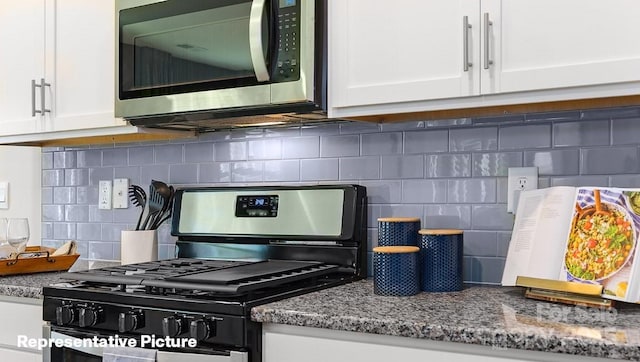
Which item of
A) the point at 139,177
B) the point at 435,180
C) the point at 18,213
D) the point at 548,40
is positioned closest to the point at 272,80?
the point at 435,180

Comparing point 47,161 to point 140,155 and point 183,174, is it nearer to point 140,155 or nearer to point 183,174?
point 140,155

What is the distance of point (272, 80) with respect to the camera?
78.9 inches

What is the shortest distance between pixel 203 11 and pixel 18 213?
1.60 metres

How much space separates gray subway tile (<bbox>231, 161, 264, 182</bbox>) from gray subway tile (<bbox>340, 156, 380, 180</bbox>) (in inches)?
13.8

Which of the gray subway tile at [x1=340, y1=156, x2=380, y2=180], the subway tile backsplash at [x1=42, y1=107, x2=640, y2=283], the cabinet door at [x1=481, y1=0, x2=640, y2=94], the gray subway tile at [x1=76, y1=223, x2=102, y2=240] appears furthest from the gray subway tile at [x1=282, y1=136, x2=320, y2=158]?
the gray subway tile at [x1=76, y1=223, x2=102, y2=240]

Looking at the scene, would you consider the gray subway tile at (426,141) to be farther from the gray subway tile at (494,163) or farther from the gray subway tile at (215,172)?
the gray subway tile at (215,172)

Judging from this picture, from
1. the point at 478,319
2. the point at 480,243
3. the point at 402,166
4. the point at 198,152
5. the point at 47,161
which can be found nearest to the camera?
the point at 478,319

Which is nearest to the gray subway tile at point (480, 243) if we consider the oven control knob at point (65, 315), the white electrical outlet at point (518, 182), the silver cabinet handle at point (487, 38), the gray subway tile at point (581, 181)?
the white electrical outlet at point (518, 182)

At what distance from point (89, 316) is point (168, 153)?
0.97 m

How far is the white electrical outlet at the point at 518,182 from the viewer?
1969 millimetres

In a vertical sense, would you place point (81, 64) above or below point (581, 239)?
above

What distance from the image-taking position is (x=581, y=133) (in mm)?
1919

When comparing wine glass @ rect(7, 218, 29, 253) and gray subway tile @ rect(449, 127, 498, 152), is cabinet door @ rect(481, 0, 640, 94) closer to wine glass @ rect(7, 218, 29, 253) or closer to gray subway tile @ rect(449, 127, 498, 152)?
gray subway tile @ rect(449, 127, 498, 152)

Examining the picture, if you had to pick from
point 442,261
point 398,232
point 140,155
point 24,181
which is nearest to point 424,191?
point 398,232
